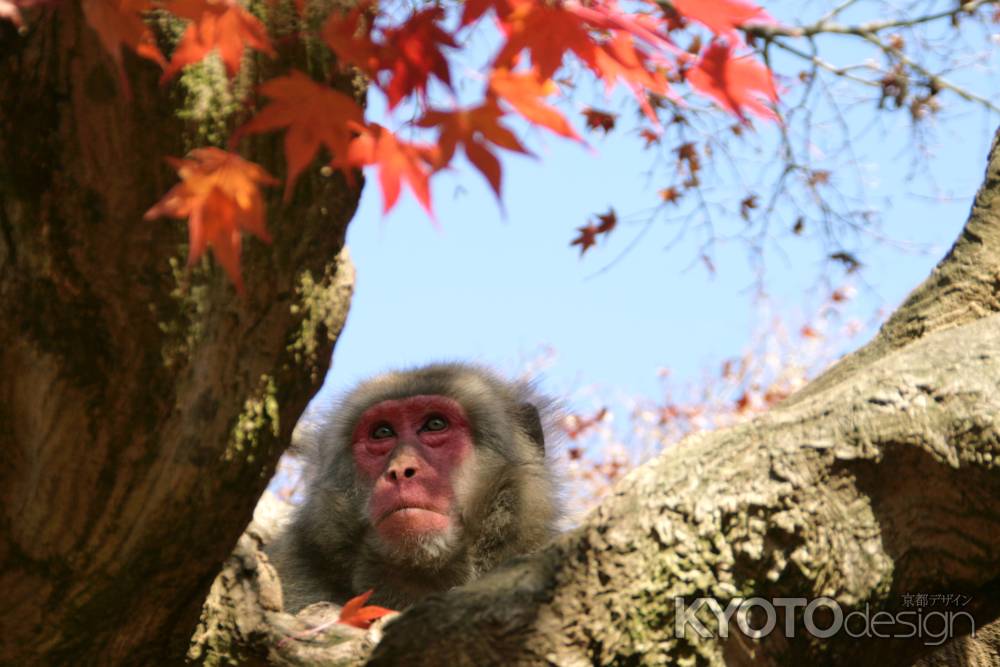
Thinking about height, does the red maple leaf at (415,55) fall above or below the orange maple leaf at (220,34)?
above

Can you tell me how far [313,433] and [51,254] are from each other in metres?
3.88

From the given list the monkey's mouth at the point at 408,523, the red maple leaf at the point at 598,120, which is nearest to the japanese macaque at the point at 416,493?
the monkey's mouth at the point at 408,523

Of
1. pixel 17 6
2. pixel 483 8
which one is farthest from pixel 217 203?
pixel 483 8

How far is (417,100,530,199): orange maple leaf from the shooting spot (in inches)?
86.4

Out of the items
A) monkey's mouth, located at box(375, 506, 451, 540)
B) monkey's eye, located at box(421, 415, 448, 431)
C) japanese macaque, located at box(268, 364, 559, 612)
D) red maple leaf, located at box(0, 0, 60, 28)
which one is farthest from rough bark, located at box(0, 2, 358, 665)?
monkey's eye, located at box(421, 415, 448, 431)

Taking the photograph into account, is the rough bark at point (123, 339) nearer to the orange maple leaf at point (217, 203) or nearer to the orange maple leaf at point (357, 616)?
the orange maple leaf at point (217, 203)

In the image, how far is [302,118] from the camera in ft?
7.35

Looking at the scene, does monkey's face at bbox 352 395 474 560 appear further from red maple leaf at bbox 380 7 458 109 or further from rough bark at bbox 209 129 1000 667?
red maple leaf at bbox 380 7 458 109

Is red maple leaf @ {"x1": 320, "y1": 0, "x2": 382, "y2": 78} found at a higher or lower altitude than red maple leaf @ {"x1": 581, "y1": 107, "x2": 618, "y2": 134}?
lower

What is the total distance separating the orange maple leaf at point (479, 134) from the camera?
7.20ft

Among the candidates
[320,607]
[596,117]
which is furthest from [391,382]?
[320,607]

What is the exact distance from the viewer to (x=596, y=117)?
255 inches

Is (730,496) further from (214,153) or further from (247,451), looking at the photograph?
(214,153)

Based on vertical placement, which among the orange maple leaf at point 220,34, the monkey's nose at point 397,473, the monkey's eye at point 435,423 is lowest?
the orange maple leaf at point 220,34
